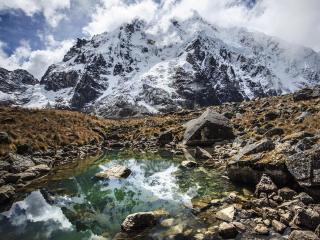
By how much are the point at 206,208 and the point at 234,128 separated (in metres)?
23.8

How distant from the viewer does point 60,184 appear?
26734mm

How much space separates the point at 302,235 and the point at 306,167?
15.8 feet

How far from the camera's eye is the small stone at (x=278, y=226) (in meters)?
15.7

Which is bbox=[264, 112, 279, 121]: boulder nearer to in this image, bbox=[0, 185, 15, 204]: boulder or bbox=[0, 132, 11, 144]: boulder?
bbox=[0, 132, 11, 144]: boulder

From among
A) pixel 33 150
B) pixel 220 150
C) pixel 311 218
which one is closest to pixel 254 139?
pixel 220 150

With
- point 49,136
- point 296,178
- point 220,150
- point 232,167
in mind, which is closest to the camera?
point 296,178

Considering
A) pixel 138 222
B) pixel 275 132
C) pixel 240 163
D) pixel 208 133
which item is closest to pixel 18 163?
pixel 138 222

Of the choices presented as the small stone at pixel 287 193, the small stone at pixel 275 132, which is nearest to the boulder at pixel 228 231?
the small stone at pixel 287 193

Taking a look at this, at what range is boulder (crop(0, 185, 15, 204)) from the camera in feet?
72.9

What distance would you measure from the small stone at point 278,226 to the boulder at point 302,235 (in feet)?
3.02

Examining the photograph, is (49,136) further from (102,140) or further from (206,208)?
(206,208)

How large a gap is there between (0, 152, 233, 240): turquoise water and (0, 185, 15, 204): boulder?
767 millimetres

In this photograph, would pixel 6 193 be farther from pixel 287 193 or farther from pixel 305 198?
pixel 305 198

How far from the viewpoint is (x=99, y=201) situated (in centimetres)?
2269
